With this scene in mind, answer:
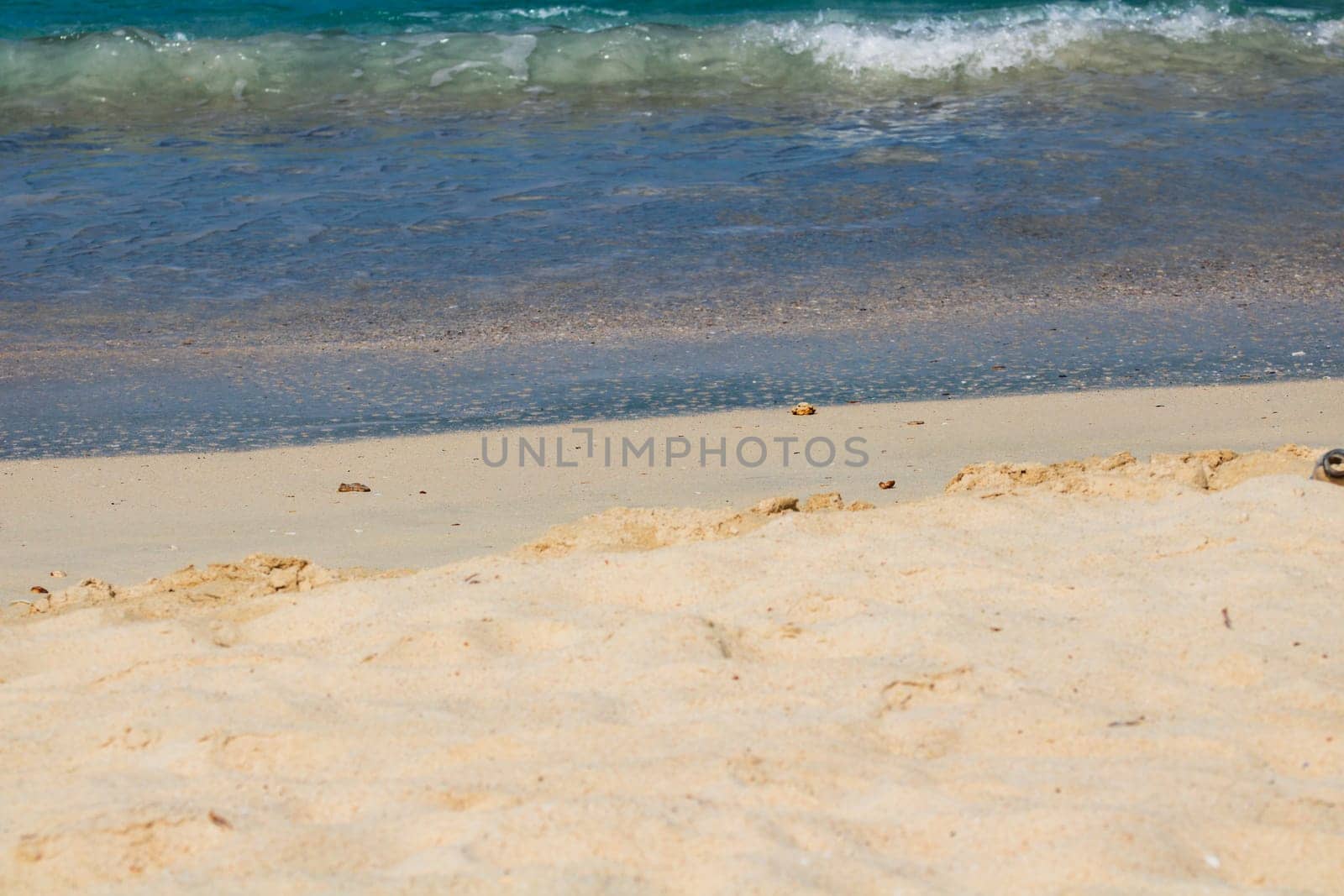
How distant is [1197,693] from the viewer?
7.61 feet

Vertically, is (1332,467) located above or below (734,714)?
above

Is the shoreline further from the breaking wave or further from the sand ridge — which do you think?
the breaking wave

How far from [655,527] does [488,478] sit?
0.83 meters

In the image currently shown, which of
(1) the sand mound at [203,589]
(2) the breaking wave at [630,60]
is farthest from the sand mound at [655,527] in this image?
(2) the breaking wave at [630,60]

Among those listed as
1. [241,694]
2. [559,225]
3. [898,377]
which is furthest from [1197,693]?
[559,225]

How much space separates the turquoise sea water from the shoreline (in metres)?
0.25

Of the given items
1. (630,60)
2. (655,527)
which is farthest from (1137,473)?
(630,60)

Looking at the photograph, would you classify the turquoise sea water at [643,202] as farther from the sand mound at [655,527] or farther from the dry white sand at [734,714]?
the dry white sand at [734,714]

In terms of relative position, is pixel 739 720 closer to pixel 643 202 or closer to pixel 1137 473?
pixel 1137 473

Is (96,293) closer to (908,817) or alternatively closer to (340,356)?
(340,356)

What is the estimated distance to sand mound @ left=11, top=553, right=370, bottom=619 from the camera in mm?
2949

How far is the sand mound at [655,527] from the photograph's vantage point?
10.7ft

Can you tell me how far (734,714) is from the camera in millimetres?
2289

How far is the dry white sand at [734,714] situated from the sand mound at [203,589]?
1 cm
